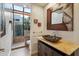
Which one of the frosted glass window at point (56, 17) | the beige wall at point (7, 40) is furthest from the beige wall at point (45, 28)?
the beige wall at point (7, 40)

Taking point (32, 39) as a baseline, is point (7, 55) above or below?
below

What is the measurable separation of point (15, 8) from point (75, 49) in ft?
3.18

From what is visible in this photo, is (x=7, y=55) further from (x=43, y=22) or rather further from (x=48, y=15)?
(x=48, y=15)

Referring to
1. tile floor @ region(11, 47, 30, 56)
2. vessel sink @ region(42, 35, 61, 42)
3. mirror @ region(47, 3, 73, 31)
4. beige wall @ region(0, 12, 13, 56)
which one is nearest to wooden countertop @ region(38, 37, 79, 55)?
vessel sink @ region(42, 35, 61, 42)

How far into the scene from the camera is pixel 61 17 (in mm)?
1847

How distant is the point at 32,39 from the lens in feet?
6.27

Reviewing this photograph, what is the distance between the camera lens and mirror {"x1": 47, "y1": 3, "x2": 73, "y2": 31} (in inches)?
71.4

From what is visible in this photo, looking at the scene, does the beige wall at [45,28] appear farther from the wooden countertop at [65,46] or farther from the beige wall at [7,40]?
the beige wall at [7,40]

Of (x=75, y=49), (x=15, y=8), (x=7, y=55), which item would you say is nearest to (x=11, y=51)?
(x=7, y=55)

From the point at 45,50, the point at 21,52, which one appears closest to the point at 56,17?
the point at 45,50

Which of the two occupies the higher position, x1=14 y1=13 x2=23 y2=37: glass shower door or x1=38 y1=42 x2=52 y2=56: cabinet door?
x1=14 y1=13 x2=23 y2=37: glass shower door

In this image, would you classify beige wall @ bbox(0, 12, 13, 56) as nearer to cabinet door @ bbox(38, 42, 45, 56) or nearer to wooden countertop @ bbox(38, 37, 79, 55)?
cabinet door @ bbox(38, 42, 45, 56)

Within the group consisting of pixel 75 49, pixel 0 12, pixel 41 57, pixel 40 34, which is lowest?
pixel 41 57

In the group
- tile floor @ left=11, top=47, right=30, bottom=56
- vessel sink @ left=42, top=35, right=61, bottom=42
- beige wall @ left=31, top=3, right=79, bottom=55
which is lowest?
tile floor @ left=11, top=47, right=30, bottom=56
